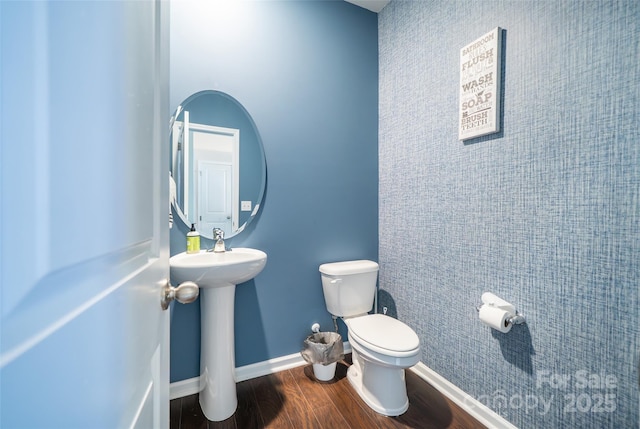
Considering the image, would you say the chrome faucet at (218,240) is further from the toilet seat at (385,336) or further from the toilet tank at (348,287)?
the toilet seat at (385,336)

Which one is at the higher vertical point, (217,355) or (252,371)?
(217,355)

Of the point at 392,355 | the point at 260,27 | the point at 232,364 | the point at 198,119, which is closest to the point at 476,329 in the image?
the point at 392,355

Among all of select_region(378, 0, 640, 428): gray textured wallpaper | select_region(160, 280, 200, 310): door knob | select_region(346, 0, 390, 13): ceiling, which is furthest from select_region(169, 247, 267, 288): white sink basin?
select_region(346, 0, 390, 13): ceiling

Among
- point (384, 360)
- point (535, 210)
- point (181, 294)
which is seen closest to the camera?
point (181, 294)

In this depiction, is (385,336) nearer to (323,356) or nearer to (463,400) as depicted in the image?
(323,356)

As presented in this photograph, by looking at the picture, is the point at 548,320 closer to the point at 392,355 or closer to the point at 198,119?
the point at 392,355

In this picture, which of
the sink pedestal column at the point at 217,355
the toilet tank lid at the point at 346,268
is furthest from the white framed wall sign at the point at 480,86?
the sink pedestal column at the point at 217,355

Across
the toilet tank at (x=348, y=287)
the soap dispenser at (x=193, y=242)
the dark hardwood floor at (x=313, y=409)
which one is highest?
the soap dispenser at (x=193, y=242)

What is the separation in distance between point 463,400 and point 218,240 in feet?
5.53

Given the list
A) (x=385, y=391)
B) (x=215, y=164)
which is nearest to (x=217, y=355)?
(x=385, y=391)

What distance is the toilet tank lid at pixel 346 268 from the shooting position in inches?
67.8

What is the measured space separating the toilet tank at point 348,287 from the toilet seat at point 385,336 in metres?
0.17

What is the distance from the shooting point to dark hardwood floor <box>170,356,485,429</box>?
1.31 metres

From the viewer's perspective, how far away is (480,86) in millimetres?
1349
